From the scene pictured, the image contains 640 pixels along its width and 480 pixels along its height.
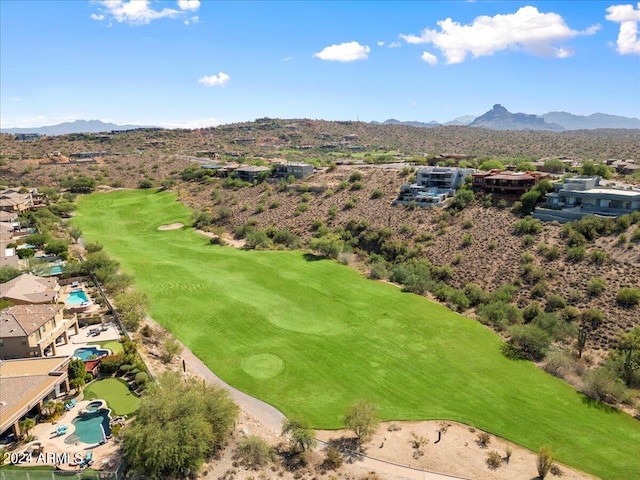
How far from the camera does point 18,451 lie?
24688mm

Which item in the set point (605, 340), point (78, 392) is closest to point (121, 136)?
point (78, 392)

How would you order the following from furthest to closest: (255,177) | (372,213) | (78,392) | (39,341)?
(255,177) < (372,213) < (39,341) < (78,392)

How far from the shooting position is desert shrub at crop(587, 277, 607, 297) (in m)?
44.2

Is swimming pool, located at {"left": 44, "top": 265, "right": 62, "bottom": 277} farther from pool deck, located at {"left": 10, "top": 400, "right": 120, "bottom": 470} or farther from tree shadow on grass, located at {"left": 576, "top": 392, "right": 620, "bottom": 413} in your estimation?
tree shadow on grass, located at {"left": 576, "top": 392, "right": 620, "bottom": 413}

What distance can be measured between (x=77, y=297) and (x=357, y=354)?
29.5 m

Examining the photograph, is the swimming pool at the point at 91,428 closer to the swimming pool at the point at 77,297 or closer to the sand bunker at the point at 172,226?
the swimming pool at the point at 77,297

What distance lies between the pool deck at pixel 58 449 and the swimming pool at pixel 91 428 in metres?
0.29

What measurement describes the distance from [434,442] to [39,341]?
29434mm

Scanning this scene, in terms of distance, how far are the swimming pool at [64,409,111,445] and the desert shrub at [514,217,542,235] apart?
169ft

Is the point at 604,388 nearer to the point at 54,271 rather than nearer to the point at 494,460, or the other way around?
the point at 494,460

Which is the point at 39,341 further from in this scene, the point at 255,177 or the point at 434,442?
the point at 255,177

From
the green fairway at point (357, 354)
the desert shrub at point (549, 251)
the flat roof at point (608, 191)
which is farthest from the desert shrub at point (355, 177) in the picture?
the desert shrub at point (549, 251)

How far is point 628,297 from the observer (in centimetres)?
4175

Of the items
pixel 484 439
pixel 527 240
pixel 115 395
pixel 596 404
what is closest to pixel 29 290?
pixel 115 395
